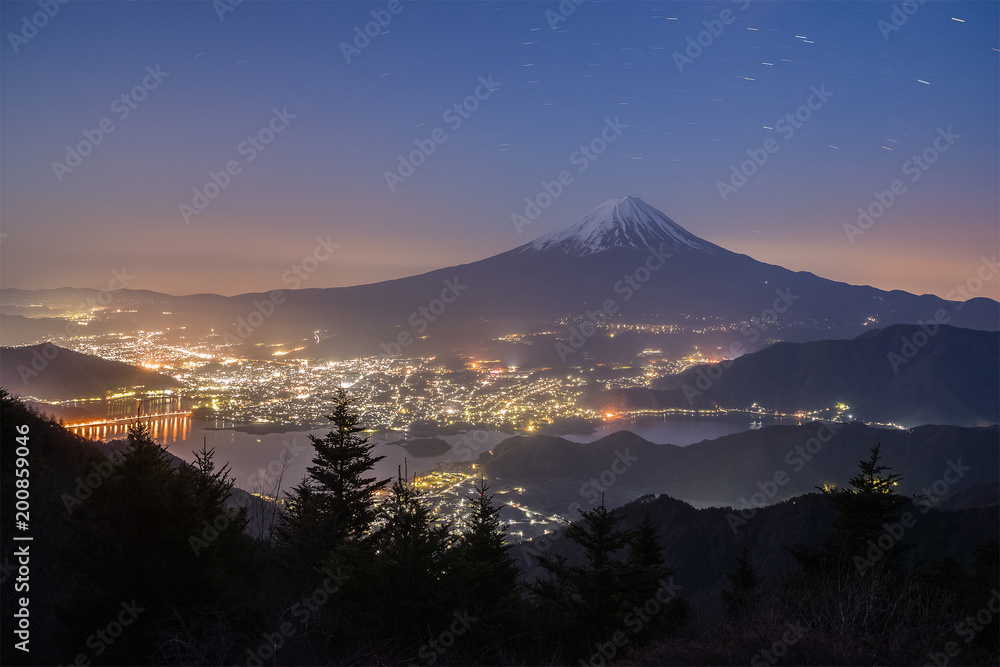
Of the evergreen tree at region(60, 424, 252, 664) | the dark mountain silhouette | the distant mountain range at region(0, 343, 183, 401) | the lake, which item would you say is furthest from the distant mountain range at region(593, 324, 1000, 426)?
the evergreen tree at region(60, 424, 252, 664)

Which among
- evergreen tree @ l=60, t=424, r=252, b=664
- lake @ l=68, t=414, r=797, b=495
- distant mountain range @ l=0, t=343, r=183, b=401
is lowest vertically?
lake @ l=68, t=414, r=797, b=495

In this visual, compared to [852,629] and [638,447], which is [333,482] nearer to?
[852,629]

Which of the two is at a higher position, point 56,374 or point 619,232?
point 619,232

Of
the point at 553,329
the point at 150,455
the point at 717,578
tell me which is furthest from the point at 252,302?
the point at 150,455

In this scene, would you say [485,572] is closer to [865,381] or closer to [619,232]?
[865,381]

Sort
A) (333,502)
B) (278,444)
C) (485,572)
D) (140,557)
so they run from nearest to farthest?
1. (140,557)
2. (485,572)
3. (333,502)
4. (278,444)

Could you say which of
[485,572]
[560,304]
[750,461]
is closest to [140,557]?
[485,572]

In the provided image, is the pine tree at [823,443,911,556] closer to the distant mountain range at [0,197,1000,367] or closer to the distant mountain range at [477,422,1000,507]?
the distant mountain range at [477,422,1000,507]
